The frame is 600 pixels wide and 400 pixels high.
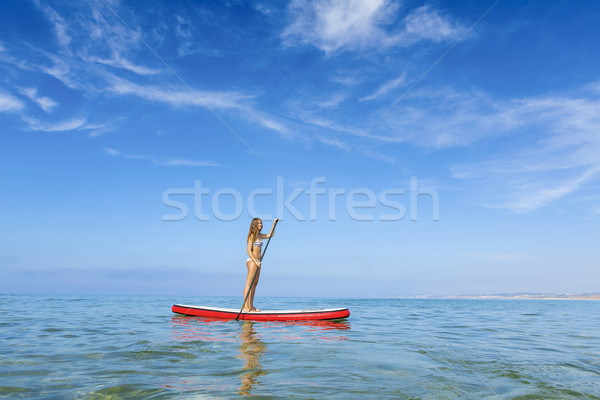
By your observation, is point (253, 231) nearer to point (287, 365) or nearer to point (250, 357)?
point (250, 357)

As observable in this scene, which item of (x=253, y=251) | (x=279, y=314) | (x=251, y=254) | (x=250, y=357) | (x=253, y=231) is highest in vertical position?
(x=253, y=231)

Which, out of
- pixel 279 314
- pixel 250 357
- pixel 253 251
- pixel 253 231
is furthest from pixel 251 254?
pixel 250 357

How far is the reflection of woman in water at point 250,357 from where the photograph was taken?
5.31 m

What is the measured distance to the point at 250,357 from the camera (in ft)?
23.4

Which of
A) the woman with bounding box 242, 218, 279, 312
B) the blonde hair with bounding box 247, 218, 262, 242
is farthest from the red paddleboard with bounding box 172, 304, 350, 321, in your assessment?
the blonde hair with bounding box 247, 218, 262, 242

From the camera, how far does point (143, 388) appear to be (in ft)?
16.7

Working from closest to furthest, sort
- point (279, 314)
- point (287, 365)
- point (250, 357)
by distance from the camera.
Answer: point (287, 365) → point (250, 357) → point (279, 314)

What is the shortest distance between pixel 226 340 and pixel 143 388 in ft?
13.6

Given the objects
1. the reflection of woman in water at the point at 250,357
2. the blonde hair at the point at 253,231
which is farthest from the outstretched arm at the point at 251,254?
the reflection of woman in water at the point at 250,357

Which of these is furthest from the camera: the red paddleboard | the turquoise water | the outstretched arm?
the outstretched arm

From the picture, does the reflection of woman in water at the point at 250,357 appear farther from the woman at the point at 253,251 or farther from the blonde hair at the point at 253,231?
the blonde hair at the point at 253,231

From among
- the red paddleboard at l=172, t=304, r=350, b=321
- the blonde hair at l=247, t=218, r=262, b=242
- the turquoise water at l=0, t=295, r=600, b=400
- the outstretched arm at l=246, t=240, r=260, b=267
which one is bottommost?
the turquoise water at l=0, t=295, r=600, b=400

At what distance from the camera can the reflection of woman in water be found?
17.4ft

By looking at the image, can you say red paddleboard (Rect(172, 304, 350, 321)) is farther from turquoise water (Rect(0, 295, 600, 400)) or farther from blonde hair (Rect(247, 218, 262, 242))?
blonde hair (Rect(247, 218, 262, 242))
